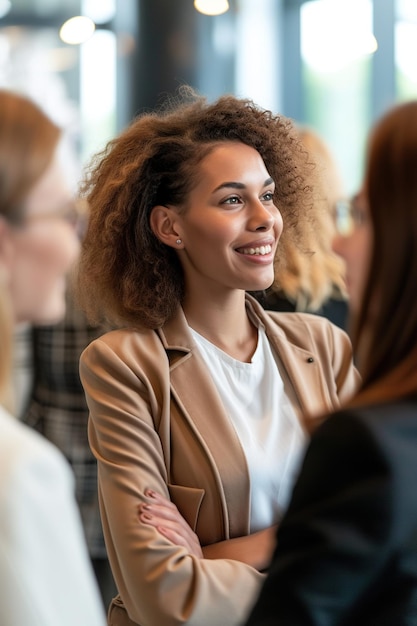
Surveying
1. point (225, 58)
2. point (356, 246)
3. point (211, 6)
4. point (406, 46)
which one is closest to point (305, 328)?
point (356, 246)

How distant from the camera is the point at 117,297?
269cm

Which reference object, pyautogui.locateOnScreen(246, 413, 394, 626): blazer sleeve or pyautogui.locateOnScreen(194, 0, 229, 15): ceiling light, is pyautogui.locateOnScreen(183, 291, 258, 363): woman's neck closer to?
pyautogui.locateOnScreen(246, 413, 394, 626): blazer sleeve

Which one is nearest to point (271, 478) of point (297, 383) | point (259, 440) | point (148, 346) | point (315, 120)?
point (259, 440)

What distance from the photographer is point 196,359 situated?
97.9 inches

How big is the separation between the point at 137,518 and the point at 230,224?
2.51 ft

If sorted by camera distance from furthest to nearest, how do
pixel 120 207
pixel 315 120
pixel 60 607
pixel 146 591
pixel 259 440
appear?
pixel 315 120, pixel 120 207, pixel 259 440, pixel 146 591, pixel 60 607

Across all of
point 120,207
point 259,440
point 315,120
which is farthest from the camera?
point 315,120

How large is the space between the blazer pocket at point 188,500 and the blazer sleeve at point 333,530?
78 centimetres

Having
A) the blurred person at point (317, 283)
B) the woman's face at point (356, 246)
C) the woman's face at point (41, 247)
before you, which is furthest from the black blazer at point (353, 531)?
the blurred person at point (317, 283)

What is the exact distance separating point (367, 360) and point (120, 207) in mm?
1258

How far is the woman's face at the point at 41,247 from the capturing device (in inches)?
68.9

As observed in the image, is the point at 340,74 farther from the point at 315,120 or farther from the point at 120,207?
the point at 120,207

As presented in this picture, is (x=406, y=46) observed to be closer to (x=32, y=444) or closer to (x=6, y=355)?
(x=6, y=355)

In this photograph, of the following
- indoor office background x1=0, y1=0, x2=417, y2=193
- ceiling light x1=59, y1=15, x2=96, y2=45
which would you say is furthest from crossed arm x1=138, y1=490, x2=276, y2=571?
ceiling light x1=59, y1=15, x2=96, y2=45
